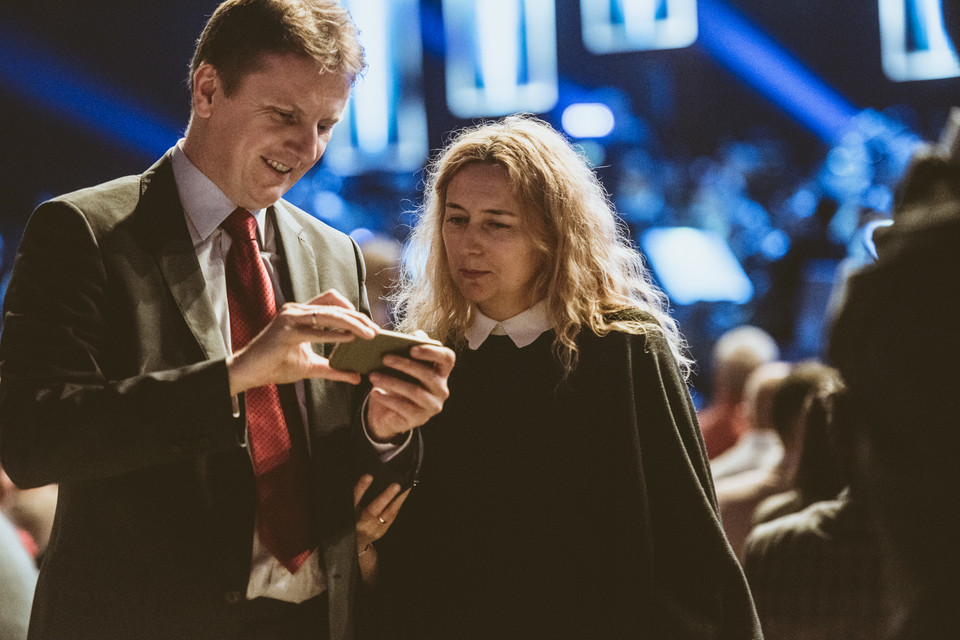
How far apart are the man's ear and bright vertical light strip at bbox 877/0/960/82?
8.06 meters

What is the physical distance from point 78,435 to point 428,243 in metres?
1.16

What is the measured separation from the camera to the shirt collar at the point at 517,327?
200cm

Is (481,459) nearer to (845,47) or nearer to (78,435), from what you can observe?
(78,435)

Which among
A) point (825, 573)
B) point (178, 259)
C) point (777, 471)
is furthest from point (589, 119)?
point (178, 259)

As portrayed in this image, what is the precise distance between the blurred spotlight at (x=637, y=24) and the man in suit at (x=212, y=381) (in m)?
7.03

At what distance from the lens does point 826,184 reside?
372 inches

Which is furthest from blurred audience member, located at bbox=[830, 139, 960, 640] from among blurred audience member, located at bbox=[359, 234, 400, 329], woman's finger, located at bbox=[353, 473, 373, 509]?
blurred audience member, located at bbox=[359, 234, 400, 329]

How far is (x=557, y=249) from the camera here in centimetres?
206

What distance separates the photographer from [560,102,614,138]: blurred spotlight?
31.4 ft

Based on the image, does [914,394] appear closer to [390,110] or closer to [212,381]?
[212,381]

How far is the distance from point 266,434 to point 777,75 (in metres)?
9.93

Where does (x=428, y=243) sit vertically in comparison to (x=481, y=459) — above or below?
above

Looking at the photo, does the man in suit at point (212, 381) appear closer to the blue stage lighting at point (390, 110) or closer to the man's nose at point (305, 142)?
the man's nose at point (305, 142)

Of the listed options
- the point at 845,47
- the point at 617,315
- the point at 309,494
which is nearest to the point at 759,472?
the point at 617,315
